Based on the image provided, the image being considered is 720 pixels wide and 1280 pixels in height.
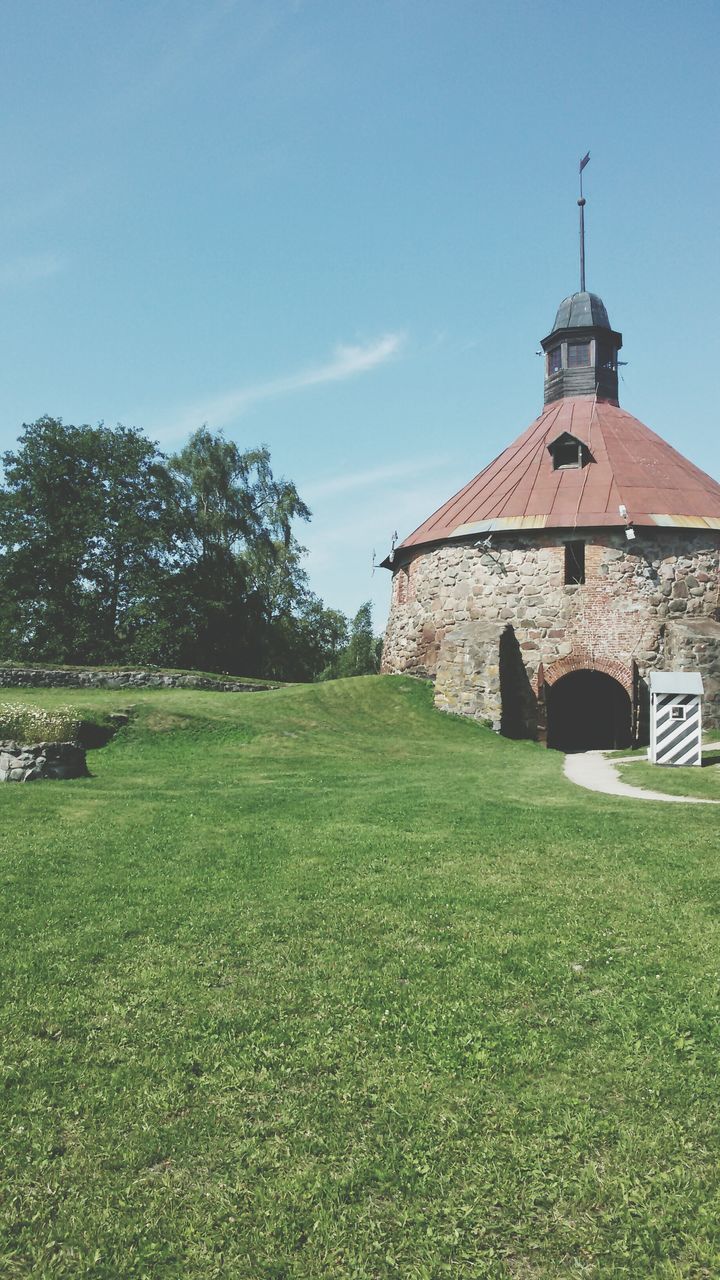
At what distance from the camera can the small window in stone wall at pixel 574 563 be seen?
2366 cm

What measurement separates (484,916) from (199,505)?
3679 centimetres

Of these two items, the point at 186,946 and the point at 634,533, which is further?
the point at 634,533

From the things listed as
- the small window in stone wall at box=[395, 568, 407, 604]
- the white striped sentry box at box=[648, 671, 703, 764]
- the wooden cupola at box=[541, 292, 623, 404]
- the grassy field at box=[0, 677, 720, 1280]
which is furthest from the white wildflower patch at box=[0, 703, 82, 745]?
the wooden cupola at box=[541, 292, 623, 404]

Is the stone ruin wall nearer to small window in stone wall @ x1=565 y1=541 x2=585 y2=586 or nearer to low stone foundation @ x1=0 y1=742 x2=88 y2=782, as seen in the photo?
small window in stone wall @ x1=565 y1=541 x2=585 y2=586

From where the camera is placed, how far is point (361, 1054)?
3.97m

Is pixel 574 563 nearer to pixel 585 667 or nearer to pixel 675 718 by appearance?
pixel 585 667

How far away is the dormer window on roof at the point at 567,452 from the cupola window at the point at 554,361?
6161 millimetres

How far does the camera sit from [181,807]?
33.8 ft

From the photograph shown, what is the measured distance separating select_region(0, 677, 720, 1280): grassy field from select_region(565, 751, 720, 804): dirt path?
11.1 feet

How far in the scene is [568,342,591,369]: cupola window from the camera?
98.3ft

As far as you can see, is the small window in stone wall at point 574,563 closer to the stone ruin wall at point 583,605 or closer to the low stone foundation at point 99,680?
the stone ruin wall at point 583,605

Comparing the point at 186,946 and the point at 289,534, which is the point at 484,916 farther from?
the point at 289,534

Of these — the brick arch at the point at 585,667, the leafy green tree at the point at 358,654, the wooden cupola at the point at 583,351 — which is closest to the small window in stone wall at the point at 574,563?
the brick arch at the point at 585,667

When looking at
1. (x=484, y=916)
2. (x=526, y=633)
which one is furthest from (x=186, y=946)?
(x=526, y=633)
